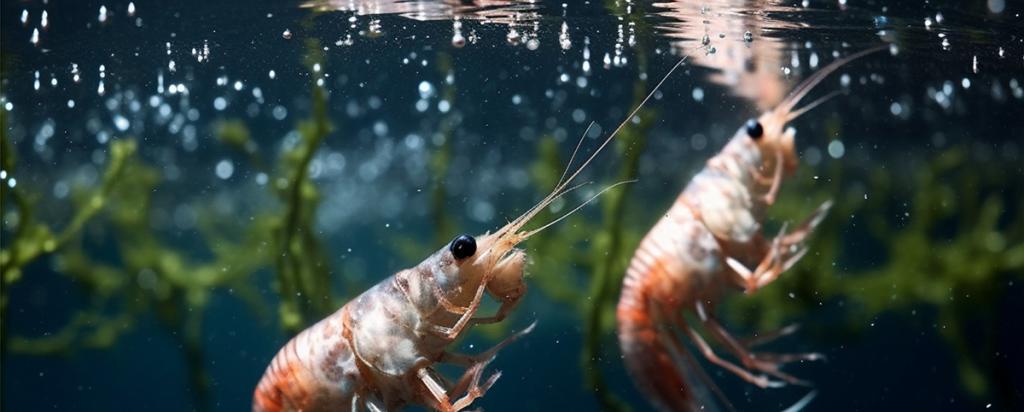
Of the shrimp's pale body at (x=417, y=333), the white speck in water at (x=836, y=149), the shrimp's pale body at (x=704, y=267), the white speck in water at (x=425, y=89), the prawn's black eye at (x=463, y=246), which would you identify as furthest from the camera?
the white speck in water at (x=836, y=149)

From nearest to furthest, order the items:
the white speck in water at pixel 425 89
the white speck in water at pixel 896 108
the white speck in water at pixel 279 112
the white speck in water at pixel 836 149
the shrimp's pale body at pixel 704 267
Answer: the shrimp's pale body at pixel 704 267 < the white speck in water at pixel 425 89 < the white speck in water at pixel 896 108 < the white speck in water at pixel 836 149 < the white speck in water at pixel 279 112

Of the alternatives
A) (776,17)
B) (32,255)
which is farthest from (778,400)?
(32,255)

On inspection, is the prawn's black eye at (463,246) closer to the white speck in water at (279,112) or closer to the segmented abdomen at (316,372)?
the segmented abdomen at (316,372)

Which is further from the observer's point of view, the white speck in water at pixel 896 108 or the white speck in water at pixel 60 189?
the white speck in water at pixel 60 189

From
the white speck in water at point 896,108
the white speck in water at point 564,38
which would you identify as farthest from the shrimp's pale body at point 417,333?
the white speck in water at point 896,108

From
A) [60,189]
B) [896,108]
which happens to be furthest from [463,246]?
[60,189]

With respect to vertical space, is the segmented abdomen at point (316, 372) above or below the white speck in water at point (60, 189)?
above

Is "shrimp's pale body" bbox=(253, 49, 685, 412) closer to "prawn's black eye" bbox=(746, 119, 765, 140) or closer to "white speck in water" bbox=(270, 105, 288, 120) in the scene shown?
"prawn's black eye" bbox=(746, 119, 765, 140)

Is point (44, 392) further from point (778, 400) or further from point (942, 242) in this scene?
point (942, 242)
